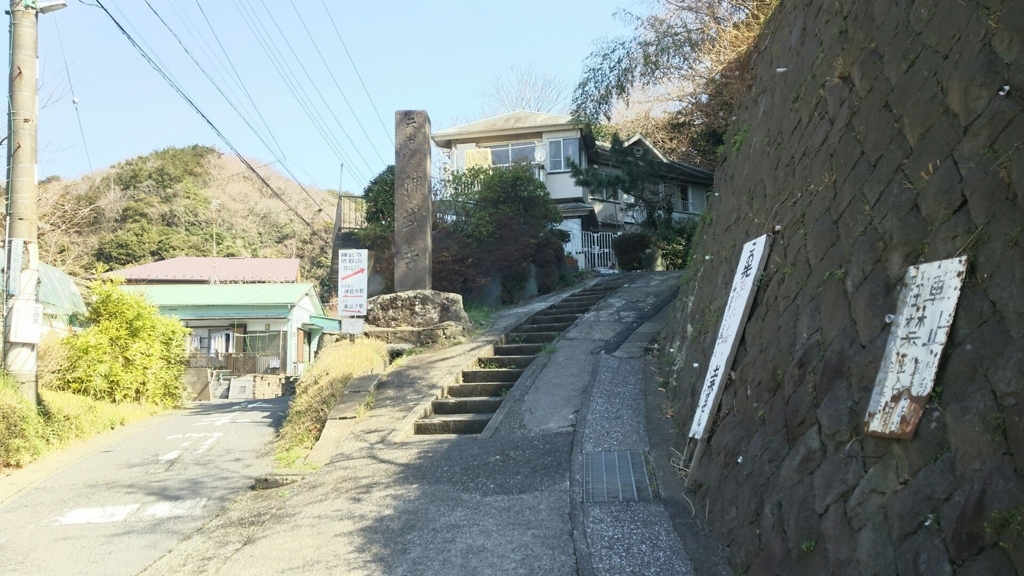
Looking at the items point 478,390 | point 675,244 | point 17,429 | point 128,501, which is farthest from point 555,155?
point 128,501

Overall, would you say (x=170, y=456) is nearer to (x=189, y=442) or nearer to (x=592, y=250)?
(x=189, y=442)

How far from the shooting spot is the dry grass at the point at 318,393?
9.40 m

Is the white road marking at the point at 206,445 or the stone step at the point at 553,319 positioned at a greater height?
the stone step at the point at 553,319

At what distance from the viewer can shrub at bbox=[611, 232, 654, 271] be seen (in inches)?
894

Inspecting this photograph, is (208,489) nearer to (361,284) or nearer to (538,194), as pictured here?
(361,284)

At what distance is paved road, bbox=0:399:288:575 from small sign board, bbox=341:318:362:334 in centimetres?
189

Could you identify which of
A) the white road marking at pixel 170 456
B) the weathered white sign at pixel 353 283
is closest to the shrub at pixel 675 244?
the weathered white sign at pixel 353 283

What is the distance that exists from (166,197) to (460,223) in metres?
31.4

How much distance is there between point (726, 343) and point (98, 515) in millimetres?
5861

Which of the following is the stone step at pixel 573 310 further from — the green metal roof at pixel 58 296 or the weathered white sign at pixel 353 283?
the green metal roof at pixel 58 296

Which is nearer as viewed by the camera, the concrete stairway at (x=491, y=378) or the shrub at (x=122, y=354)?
the concrete stairway at (x=491, y=378)

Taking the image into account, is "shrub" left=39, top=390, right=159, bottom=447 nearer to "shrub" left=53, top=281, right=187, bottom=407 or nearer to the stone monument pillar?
"shrub" left=53, top=281, right=187, bottom=407

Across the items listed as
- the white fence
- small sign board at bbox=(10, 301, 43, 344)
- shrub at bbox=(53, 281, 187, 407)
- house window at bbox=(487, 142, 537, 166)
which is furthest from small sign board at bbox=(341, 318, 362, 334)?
house window at bbox=(487, 142, 537, 166)

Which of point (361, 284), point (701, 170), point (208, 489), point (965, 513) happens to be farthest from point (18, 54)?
point (701, 170)
